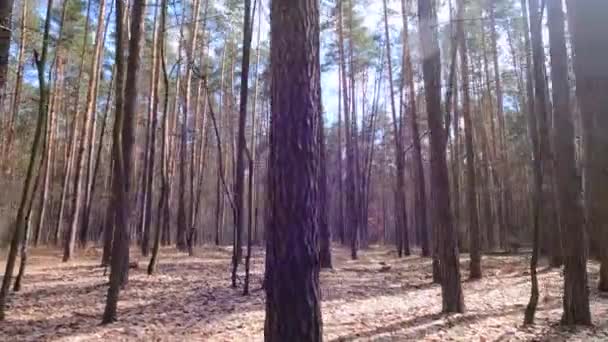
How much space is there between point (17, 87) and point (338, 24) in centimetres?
1084

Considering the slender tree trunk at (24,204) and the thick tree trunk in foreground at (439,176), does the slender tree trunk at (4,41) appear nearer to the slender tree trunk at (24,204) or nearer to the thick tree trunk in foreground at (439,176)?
the slender tree trunk at (24,204)

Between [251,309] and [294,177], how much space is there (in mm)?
3696

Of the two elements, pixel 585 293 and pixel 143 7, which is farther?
pixel 143 7

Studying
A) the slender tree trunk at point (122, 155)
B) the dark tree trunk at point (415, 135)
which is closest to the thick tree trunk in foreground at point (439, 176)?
the slender tree trunk at point (122, 155)

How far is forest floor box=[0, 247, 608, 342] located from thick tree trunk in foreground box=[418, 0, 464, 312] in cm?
35

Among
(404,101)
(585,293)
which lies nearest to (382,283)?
(585,293)

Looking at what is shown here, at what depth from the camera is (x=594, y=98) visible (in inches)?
255

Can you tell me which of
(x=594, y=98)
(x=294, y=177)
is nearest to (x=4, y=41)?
(x=294, y=177)

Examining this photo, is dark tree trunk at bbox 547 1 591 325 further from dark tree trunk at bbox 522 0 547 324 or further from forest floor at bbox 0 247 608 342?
forest floor at bbox 0 247 608 342

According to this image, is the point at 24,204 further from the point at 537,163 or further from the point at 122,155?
the point at 537,163

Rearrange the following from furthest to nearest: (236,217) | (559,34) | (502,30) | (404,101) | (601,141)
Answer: (404,101), (502,30), (601,141), (236,217), (559,34)

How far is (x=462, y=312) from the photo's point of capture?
17.5ft

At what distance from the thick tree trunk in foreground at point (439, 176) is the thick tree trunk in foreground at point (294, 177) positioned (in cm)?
337

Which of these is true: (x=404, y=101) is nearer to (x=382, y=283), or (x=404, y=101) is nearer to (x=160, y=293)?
(x=382, y=283)
